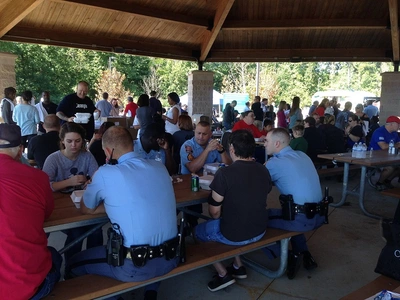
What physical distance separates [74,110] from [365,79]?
38303 millimetres

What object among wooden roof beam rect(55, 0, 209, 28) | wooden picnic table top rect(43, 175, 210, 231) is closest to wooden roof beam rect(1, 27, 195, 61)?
wooden roof beam rect(55, 0, 209, 28)

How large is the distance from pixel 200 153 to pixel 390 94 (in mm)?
8297

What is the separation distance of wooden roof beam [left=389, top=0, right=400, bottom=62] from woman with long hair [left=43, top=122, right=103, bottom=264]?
270 inches

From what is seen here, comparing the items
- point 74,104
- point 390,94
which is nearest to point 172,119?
point 74,104

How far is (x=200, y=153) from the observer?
4020 mm

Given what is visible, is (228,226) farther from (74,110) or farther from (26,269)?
(74,110)

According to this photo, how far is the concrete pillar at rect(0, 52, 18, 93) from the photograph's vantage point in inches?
267

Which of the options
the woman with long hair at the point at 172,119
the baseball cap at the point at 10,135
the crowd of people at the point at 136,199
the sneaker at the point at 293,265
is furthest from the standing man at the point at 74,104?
the sneaker at the point at 293,265

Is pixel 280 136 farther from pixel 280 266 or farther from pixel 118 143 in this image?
pixel 118 143

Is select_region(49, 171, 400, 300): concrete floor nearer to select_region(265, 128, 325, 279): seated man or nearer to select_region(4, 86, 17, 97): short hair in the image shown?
select_region(265, 128, 325, 279): seated man

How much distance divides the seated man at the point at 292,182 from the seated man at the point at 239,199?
0.33 meters

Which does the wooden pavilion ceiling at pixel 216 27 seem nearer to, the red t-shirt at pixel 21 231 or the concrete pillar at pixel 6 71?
the concrete pillar at pixel 6 71

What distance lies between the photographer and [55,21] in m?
7.26

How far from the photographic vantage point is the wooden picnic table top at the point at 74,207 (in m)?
2.35
